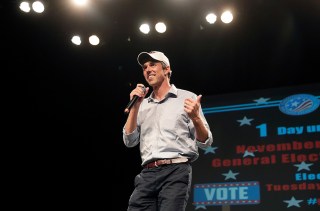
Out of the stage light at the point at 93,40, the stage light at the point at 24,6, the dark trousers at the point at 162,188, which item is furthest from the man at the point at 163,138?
the stage light at the point at 93,40

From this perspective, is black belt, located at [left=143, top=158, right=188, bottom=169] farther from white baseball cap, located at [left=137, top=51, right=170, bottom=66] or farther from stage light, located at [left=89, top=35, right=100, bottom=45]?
stage light, located at [left=89, top=35, right=100, bottom=45]

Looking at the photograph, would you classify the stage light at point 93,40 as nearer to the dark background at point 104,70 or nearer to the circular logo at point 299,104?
the dark background at point 104,70

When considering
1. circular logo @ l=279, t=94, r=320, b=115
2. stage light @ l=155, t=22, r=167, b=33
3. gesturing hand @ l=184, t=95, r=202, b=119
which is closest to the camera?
gesturing hand @ l=184, t=95, r=202, b=119

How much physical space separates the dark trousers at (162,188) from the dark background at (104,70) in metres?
3.00

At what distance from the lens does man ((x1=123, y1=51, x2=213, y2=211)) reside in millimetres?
1952

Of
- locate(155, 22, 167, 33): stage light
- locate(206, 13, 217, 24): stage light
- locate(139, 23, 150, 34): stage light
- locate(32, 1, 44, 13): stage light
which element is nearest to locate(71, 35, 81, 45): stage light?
locate(32, 1, 44, 13): stage light

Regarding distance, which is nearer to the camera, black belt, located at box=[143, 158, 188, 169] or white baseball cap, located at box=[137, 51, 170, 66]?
black belt, located at box=[143, 158, 188, 169]

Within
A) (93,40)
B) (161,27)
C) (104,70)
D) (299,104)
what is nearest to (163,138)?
(299,104)

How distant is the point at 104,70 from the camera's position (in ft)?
19.2

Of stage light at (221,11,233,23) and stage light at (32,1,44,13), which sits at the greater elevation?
stage light at (32,1,44,13)

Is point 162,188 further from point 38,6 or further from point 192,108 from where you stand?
point 38,6

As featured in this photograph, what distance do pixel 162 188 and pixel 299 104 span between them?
2928 millimetres

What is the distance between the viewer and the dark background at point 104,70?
192 inches

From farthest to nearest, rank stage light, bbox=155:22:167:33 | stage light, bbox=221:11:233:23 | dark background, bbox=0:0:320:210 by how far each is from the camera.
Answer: stage light, bbox=155:22:167:33 < dark background, bbox=0:0:320:210 < stage light, bbox=221:11:233:23
